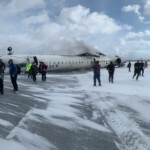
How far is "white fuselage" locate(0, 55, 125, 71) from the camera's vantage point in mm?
16906

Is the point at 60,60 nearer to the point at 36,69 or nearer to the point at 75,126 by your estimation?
the point at 36,69

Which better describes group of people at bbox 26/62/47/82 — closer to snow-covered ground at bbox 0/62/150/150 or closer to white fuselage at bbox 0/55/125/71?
snow-covered ground at bbox 0/62/150/150

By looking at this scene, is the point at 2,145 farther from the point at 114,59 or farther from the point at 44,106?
the point at 114,59

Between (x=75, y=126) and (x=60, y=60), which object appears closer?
(x=75, y=126)

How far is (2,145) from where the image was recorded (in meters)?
Answer: 2.62

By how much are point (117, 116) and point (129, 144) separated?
1.36m

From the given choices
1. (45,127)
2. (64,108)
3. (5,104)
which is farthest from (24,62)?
(45,127)

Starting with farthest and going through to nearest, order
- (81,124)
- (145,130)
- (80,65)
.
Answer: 1. (80,65)
2. (81,124)
3. (145,130)

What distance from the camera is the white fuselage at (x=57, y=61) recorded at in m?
16.9

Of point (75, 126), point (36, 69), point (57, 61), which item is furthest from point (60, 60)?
point (75, 126)

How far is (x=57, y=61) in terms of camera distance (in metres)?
20.1

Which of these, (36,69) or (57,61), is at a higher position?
(57,61)

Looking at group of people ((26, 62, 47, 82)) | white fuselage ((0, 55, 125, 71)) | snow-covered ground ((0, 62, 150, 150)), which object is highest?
white fuselage ((0, 55, 125, 71))

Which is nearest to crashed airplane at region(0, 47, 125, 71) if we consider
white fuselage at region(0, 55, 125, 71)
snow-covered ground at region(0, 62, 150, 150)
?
white fuselage at region(0, 55, 125, 71)
